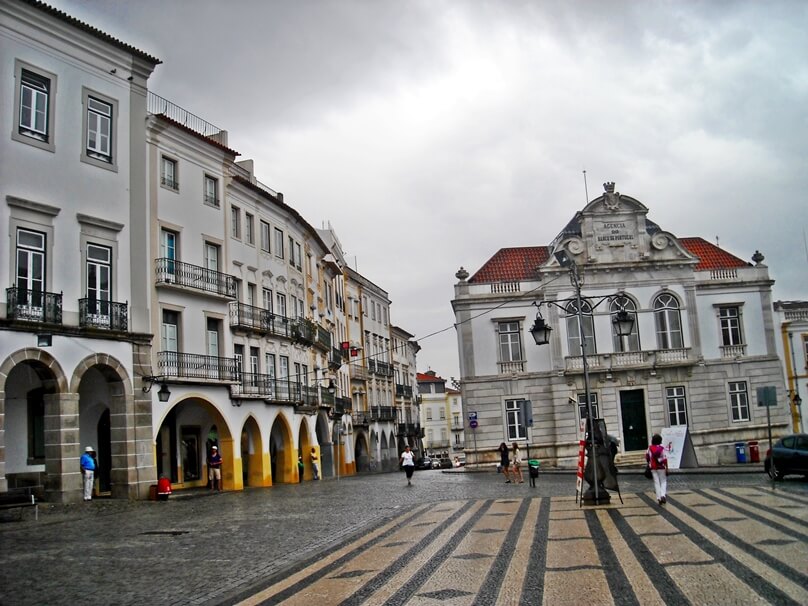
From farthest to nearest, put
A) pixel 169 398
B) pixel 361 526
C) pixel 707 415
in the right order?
pixel 707 415 < pixel 169 398 < pixel 361 526

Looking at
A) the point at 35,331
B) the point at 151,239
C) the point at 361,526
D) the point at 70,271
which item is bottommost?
the point at 361,526

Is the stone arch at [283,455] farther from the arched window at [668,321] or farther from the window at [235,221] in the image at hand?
the arched window at [668,321]

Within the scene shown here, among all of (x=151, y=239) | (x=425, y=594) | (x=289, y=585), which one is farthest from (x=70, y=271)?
(x=425, y=594)

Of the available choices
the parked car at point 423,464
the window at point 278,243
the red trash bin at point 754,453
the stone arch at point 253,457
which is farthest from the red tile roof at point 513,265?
the parked car at point 423,464

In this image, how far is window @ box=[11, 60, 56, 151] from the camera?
24.2 metres

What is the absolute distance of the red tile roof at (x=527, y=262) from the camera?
45.9 metres

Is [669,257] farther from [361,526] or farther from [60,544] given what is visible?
[60,544]

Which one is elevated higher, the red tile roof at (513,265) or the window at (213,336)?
the red tile roof at (513,265)

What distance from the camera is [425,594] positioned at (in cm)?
946

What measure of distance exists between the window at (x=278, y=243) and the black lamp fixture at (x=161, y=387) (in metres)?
14.0

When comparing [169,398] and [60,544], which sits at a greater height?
[169,398]

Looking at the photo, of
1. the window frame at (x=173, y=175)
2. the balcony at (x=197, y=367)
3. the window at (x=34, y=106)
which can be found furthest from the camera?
the window frame at (x=173, y=175)

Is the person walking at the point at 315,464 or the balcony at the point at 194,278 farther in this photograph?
the person walking at the point at 315,464

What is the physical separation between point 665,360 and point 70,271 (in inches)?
1178
